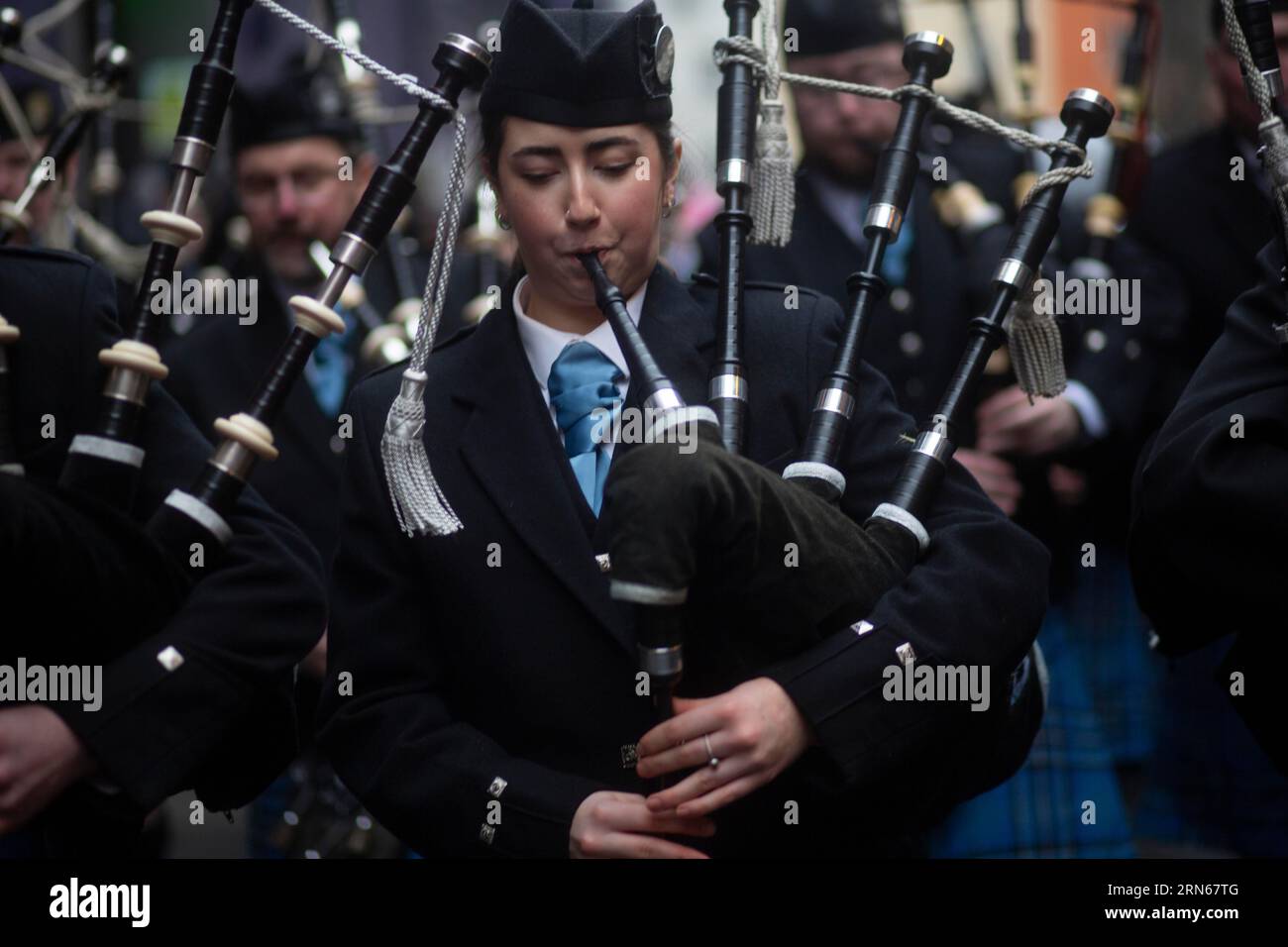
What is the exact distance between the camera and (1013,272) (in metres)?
2.77

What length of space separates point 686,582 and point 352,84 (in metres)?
2.63

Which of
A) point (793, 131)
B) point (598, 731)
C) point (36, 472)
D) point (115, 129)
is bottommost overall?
point (598, 731)

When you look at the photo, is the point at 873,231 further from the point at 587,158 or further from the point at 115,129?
the point at 115,129

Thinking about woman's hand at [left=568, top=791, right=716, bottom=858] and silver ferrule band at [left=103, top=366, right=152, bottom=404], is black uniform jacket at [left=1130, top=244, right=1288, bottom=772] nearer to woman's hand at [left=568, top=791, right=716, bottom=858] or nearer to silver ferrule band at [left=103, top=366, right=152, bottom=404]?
woman's hand at [left=568, top=791, right=716, bottom=858]

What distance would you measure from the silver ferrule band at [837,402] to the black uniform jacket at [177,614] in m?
0.80

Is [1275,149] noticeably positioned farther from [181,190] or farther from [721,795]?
[181,190]

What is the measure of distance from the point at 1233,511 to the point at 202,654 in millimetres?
1429

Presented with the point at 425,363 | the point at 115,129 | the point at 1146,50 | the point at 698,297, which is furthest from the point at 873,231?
the point at 115,129

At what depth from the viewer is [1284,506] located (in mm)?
→ 2596

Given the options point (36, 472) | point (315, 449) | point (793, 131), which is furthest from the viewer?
point (793, 131)

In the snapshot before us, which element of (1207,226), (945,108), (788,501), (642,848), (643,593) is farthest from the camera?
(1207,226)

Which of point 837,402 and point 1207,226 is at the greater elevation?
point 1207,226

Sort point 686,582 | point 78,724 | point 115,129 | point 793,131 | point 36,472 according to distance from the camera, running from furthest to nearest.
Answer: point 115,129
point 793,131
point 36,472
point 78,724
point 686,582

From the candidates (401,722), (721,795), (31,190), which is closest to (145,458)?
(401,722)
